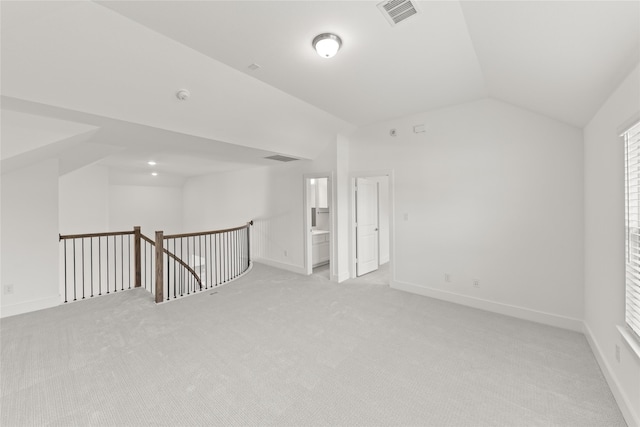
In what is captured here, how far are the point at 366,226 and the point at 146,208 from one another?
7.25 m

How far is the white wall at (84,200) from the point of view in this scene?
5230mm

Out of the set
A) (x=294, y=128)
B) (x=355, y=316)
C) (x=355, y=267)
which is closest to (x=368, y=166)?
(x=294, y=128)

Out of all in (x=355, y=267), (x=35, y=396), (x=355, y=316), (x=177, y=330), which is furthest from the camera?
(x=355, y=267)

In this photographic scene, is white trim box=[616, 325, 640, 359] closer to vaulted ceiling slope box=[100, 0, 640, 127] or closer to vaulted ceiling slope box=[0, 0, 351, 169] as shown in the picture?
vaulted ceiling slope box=[100, 0, 640, 127]

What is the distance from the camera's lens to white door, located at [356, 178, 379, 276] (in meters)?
5.11

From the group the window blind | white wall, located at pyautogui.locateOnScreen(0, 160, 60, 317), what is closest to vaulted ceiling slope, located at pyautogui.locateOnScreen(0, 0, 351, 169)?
white wall, located at pyautogui.locateOnScreen(0, 160, 60, 317)

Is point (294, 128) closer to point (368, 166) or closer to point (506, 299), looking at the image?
point (368, 166)

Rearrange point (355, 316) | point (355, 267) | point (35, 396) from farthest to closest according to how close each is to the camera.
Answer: point (355, 267), point (355, 316), point (35, 396)

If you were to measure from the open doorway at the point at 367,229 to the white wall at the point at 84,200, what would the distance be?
221 inches

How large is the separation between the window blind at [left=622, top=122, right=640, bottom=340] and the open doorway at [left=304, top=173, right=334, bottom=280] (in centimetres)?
362

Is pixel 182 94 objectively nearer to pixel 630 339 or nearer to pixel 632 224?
pixel 632 224

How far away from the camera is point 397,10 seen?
190 centimetres

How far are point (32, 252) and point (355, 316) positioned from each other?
178 inches

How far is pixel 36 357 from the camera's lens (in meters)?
2.40
